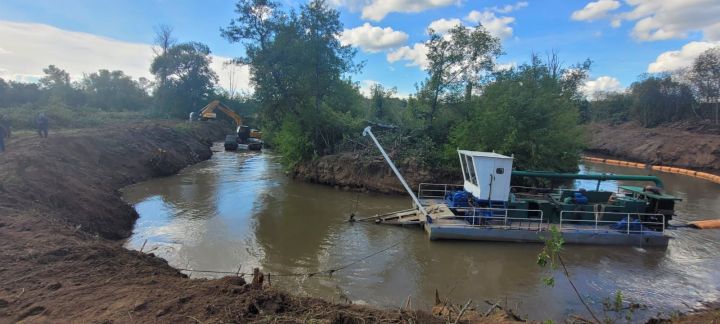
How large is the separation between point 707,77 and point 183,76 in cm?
7427

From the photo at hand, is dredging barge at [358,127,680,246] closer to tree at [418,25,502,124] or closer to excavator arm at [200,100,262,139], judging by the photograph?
tree at [418,25,502,124]

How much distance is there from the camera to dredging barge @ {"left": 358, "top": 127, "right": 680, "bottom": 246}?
13156 millimetres

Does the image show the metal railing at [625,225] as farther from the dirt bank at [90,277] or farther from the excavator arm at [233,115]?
the excavator arm at [233,115]

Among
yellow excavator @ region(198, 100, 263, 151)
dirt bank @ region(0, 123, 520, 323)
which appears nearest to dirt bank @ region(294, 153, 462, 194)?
dirt bank @ region(0, 123, 520, 323)

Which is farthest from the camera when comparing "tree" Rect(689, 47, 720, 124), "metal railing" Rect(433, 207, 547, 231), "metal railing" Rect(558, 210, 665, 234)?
"tree" Rect(689, 47, 720, 124)

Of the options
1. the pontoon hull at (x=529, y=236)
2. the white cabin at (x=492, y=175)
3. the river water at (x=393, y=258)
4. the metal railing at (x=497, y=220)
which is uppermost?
the white cabin at (x=492, y=175)

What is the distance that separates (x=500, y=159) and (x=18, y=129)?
107 ft

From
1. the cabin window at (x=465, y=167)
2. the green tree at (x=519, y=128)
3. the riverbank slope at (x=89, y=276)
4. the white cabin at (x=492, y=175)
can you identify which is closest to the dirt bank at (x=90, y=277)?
the riverbank slope at (x=89, y=276)

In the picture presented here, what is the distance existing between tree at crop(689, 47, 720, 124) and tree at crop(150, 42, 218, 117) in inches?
2785

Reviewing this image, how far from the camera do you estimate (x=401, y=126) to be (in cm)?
2486

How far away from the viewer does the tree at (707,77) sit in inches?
1951

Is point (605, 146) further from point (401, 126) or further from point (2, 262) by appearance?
point (2, 262)

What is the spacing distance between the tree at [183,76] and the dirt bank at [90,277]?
47.6 m

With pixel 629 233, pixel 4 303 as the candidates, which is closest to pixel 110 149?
pixel 4 303
